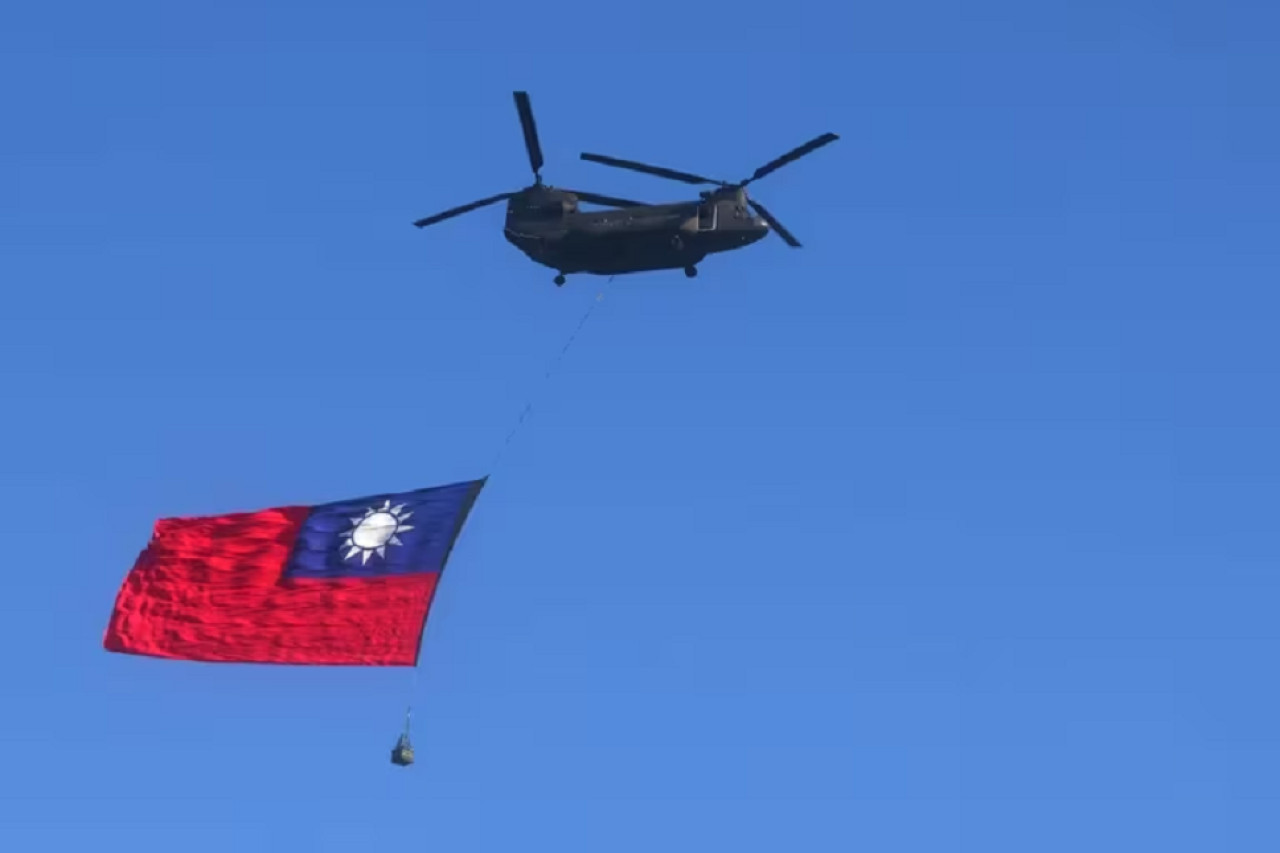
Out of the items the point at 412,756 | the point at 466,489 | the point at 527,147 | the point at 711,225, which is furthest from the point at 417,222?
the point at 412,756

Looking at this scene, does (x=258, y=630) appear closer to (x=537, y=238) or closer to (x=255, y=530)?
(x=255, y=530)

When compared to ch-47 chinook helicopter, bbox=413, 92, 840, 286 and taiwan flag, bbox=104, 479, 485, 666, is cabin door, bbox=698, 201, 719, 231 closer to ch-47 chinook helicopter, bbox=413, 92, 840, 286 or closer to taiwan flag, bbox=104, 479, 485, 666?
ch-47 chinook helicopter, bbox=413, 92, 840, 286

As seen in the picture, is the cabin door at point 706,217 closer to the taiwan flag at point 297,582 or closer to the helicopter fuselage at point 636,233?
the helicopter fuselage at point 636,233

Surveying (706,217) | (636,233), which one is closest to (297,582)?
(636,233)

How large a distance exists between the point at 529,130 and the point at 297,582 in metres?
16.0

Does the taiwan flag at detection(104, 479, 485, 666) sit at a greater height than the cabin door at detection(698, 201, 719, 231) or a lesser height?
lesser

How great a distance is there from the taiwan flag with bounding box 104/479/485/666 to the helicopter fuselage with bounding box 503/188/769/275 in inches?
432

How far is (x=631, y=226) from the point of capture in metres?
71.4

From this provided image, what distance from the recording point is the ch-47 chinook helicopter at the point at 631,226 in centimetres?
7131

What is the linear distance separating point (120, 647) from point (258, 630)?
11.7 ft

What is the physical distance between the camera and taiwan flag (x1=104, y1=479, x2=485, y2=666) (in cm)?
6184

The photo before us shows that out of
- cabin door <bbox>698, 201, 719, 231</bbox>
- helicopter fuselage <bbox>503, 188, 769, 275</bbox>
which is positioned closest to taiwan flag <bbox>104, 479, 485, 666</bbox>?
helicopter fuselage <bbox>503, 188, 769, 275</bbox>

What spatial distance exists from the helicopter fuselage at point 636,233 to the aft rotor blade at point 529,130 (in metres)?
1.49

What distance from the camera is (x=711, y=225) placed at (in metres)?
71.4
